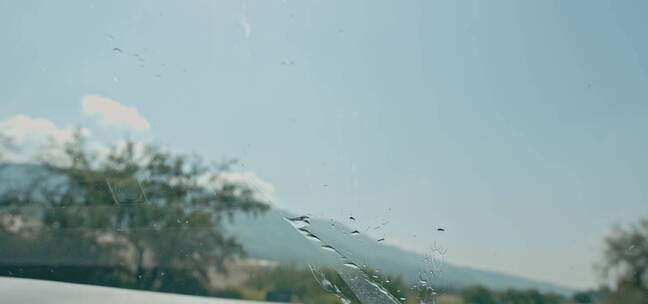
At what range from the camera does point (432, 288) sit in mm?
5500

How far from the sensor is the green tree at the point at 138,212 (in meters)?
12.0

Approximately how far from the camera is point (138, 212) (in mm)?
12844

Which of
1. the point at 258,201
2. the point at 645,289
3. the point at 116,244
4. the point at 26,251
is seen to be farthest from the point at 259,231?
the point at 645,289

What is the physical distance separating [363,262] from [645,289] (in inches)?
192

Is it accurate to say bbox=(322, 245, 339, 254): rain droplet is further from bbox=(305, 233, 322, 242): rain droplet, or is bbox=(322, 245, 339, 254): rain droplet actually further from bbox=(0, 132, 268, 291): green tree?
bbox=(0, 132, 268, 291): green tree

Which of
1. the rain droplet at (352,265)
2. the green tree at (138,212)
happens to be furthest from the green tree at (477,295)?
the green tree at (138,212)

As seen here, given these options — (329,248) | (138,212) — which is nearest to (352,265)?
(329,248)

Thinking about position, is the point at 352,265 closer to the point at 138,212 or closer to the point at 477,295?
the point at 477,295

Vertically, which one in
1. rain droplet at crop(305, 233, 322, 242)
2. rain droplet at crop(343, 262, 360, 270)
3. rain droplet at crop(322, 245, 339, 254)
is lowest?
rain droplet at crop(343, 262, 360, 270)

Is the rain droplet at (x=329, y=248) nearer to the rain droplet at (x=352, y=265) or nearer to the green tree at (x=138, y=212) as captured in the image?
the rain droplet at (x=352, y=265)

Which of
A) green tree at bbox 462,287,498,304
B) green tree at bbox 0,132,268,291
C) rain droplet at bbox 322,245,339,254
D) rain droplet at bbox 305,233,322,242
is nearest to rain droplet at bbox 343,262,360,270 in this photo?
rain droplet at bbox 322,245,339,254

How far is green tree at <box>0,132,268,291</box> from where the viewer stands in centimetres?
1202

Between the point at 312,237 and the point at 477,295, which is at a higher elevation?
the point at 312,237

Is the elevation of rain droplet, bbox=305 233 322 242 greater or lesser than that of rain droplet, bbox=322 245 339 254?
greater
